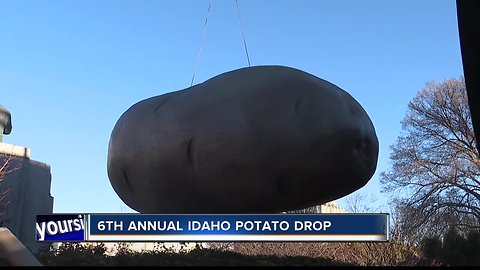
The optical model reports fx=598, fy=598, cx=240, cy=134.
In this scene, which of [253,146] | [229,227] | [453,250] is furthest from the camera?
[453,250]

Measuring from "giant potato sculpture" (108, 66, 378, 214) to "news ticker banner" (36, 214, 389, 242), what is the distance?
0.25 meters

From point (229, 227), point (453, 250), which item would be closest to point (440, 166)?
point (453, 250)

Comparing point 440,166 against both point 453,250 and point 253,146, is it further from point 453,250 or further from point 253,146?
point 253,146

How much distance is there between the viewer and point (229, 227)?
8523 mm

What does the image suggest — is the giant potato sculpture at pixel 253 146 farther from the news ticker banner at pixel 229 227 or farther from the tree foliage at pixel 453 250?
the tree foliage at pixel 453 250

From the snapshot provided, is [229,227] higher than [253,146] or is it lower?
lower

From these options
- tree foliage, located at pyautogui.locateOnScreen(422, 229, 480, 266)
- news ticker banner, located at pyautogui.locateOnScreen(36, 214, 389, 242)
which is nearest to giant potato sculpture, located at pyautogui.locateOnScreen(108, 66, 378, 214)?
news ticker banner, located at pyautogui.locateOnScreen(36, 214, 389, 242)

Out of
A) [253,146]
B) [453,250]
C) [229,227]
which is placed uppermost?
[253,146]

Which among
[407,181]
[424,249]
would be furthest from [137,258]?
[407,181]

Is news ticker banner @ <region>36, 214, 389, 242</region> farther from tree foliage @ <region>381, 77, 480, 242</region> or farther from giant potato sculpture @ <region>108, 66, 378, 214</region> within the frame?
tree foliage @ <region>381, 77, 480, 242</region>

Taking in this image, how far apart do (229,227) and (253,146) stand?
1.28m

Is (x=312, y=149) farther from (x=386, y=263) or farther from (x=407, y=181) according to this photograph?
(x=407, y=181)

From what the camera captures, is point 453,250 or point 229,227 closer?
point 229,227

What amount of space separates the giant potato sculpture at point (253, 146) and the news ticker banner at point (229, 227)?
253 mm
